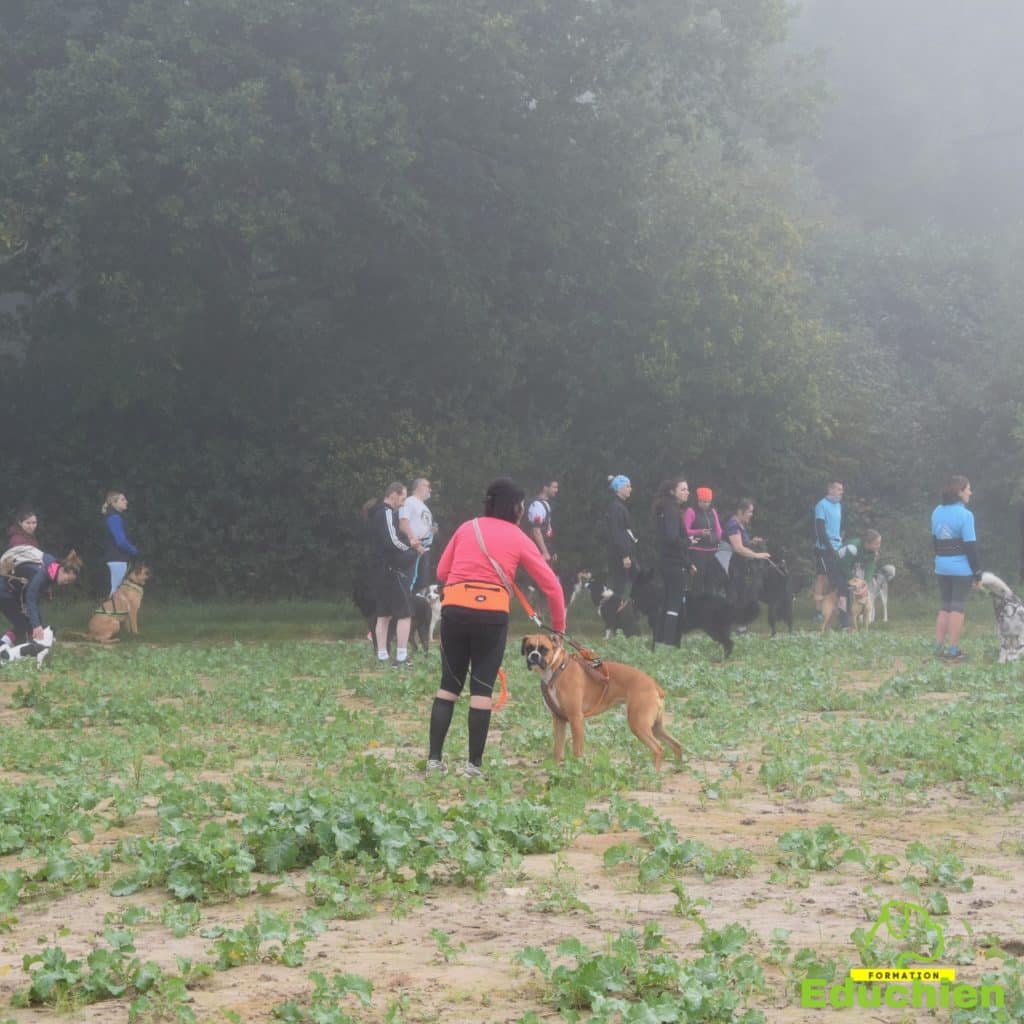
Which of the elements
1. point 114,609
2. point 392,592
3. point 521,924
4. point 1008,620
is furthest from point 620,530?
point 521,924

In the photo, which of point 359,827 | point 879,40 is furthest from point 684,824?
point 879,40

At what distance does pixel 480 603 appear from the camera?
926 centimetres

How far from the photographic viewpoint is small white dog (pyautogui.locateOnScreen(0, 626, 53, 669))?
17641 mm

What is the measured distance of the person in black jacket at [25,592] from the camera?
1725 cm

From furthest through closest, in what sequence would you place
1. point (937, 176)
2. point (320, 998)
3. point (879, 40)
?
point (879, 40) → point (937, 176) → point (320, 998)

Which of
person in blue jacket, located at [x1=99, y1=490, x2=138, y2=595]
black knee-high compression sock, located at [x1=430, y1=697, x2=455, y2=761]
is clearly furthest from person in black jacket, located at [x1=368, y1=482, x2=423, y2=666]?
black knee-high compression sock, located at [x1=430, y1=697, x2=455, y2=761]

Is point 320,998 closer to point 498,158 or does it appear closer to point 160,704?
point 160,704

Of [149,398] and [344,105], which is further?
[149,398]

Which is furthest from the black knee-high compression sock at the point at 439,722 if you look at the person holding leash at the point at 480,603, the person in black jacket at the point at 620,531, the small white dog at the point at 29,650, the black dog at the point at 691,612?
the small white dog at the point at 29,650

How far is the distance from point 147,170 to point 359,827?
1801 cm

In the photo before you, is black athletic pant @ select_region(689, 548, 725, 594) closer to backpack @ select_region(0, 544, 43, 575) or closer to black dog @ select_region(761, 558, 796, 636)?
black dog @ select_region(761, 558, 796, 636)

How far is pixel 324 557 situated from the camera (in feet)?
92.3

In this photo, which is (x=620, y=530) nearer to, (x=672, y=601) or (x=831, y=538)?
(x=672, y=601)

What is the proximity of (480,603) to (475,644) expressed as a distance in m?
0.27
